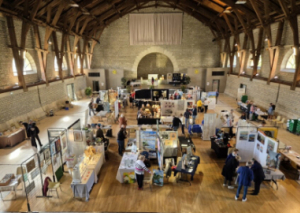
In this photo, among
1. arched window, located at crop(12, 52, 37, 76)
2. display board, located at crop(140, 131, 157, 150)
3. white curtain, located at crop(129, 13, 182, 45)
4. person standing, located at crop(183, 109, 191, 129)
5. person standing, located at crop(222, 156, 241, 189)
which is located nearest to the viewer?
person standing, located at crop(222, 156, 241, 189)

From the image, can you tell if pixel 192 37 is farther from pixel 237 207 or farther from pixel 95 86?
pixel 237 207

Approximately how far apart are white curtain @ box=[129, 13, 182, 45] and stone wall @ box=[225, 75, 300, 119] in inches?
393

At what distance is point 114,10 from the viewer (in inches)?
805

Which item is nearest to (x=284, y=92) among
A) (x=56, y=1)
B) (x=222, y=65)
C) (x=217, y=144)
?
(x=217, y=144)

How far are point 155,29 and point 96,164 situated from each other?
21257 mm

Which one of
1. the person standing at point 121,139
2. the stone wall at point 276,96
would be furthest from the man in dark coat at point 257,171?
the stone wall at point 276,96

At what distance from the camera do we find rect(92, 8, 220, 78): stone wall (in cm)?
2481

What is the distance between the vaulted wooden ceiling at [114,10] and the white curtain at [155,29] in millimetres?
1224

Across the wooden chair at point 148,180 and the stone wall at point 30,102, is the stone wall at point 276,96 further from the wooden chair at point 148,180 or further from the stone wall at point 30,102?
the stone wall at point 30,102

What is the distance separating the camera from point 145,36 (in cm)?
2488

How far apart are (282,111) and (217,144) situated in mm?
8014

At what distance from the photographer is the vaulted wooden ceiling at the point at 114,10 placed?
39.8ft

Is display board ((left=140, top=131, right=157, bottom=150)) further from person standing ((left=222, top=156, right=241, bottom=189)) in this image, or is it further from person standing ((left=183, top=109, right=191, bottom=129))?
person standing ((left=183, top=109, right=191, bottom=129))

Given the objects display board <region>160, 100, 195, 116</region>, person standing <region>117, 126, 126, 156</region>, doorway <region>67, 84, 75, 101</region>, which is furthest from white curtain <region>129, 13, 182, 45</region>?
person standing <region>117, 126, 126, 156</region>
